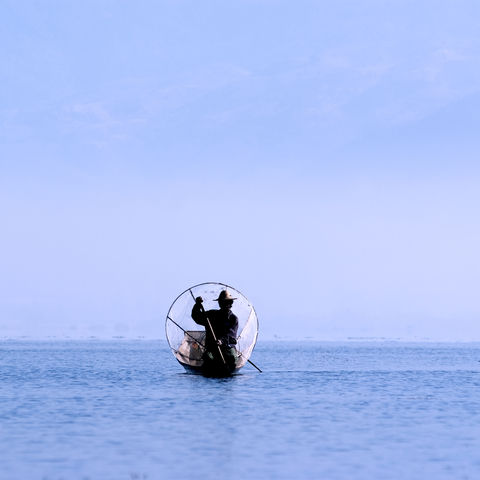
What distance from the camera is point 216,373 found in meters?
49.8

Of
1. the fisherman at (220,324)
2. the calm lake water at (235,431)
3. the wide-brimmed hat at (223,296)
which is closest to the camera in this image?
the calm lake water at (235,431)

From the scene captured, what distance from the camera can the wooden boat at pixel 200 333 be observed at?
49312mm

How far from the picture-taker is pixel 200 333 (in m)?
51.6

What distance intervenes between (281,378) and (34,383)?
1363 cm

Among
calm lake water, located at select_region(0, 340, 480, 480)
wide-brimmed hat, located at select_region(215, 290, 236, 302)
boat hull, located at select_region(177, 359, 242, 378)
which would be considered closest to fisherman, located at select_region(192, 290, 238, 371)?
wide-brimmed hat, located at select_region(215, 290, 236, 302)

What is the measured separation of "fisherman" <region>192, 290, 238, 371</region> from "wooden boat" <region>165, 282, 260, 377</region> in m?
0.50

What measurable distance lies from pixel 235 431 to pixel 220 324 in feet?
55.5

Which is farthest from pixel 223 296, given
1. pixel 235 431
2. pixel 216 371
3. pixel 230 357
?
pixel 235 431

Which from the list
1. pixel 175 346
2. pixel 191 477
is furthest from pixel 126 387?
pixel 191 477

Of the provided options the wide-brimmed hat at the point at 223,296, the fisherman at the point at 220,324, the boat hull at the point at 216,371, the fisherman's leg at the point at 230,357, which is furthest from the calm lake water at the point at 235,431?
the wide-brimmed hat at the point at 223,296

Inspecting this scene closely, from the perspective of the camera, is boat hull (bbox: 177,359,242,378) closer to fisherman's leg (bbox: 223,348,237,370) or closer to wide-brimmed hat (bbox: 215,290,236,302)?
fisherman's leg (bbox: 223,348,237,370)

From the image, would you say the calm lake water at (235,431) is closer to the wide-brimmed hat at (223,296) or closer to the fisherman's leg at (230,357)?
the fisherman's leg at (230,357)

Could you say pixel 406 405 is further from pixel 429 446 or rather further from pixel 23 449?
pixel 23 449

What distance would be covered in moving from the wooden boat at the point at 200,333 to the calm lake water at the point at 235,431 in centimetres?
88
